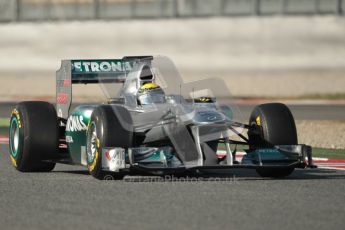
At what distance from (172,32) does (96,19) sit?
138 inches

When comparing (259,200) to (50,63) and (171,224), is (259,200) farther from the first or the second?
(50,63)

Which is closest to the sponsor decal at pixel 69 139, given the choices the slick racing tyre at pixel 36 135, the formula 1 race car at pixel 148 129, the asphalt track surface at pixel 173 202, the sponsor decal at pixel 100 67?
the formula 1 race car at pixel 148 129

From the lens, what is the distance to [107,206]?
9.03 meters

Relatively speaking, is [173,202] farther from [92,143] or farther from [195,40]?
[195,40]

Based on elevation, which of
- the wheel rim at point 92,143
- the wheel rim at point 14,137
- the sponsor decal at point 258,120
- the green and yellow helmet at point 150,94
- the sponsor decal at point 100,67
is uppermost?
the sponsor decal at point 100,67

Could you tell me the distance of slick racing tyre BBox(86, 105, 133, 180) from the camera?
35.7 feet

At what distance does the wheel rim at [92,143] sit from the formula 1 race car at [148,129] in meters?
0.01

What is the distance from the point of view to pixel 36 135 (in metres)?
12.3

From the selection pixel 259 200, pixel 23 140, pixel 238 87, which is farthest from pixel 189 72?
pixel 259 200

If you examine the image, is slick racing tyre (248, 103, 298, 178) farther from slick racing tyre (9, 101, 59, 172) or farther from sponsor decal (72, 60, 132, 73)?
slick racing tyre (9, 101, 59, 172)

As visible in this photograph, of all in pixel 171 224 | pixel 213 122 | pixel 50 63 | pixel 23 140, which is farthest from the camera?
pixel 50 63

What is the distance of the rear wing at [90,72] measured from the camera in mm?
13023

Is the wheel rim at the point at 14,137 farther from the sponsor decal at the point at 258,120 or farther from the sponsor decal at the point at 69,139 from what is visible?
the sponsor decal at the point at 258,120

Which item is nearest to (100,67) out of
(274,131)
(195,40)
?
(274,131)
